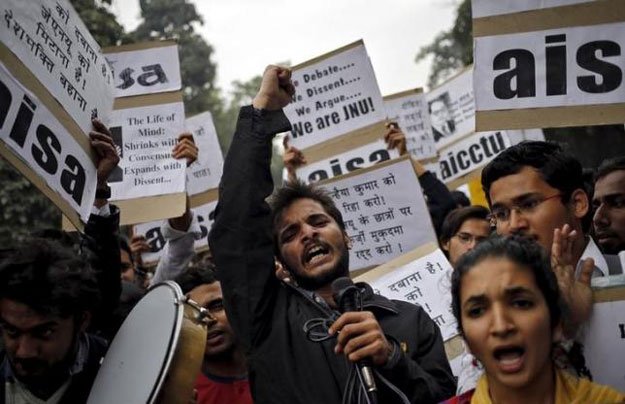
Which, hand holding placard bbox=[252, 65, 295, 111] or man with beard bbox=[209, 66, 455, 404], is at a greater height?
hand holding placard bbox=[252, 65, 295, 111]

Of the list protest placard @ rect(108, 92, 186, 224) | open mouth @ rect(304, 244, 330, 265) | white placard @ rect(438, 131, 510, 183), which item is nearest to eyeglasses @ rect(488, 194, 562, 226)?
open mouth @ rect(304, 244, 330, 265)

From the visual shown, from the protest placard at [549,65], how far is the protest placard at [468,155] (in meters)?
3.39

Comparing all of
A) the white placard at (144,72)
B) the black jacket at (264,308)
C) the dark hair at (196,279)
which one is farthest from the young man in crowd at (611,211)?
the white placard at (144,72)

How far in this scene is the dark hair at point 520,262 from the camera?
2301 mm

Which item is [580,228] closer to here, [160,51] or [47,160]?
[47,160]

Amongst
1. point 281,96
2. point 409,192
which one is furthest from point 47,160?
point 409,192

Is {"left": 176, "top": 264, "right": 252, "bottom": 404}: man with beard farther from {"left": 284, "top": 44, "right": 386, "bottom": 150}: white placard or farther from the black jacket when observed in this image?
{"left": 284, "top": 44, "right": 386, "bottom": 150}: white placard

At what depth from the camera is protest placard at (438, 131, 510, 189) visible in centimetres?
677

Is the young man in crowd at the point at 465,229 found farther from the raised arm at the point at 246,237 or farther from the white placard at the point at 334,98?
the raised arm at the point at 246,237

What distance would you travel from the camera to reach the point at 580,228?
297 cm

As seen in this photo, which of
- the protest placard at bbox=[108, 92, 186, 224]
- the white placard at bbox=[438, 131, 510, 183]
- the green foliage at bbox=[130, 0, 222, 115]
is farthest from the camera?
the green foliage at bbox=[130, 0, 222, 115]

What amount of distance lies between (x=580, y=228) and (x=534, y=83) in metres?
0.68

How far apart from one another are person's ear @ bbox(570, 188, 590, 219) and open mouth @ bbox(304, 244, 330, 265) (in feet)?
3.18

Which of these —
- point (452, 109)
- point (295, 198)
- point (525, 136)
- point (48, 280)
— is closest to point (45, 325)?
point (48, 280)
